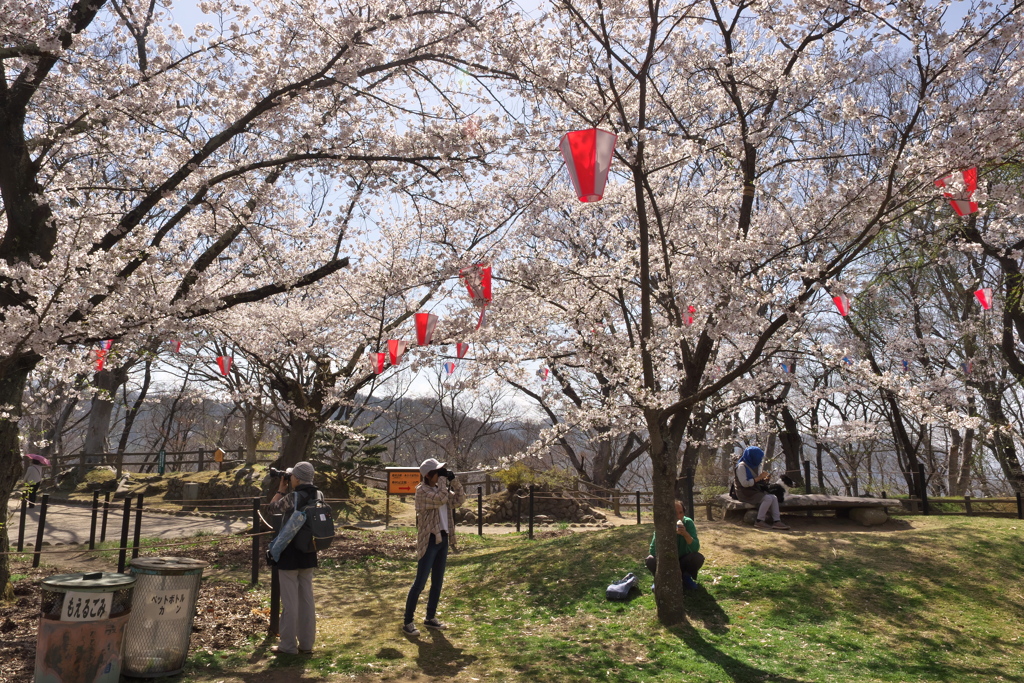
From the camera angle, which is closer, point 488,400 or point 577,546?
point 577,546

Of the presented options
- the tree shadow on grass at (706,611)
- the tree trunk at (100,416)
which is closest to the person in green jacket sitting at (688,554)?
the tree shadow on grass at (706,611)

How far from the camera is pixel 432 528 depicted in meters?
6.72

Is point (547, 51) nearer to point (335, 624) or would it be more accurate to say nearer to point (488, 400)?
point (335, 624)

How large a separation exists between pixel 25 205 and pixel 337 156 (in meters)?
3.64

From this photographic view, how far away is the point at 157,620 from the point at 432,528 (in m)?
2.51

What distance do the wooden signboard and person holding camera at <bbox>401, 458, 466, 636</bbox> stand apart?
12.0m

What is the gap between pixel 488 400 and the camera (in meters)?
37.7

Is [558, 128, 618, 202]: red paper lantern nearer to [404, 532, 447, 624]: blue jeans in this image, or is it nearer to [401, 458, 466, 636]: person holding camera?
[401, 458, 466, 636]: person holding camera

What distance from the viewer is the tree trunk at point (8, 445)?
24.3ft

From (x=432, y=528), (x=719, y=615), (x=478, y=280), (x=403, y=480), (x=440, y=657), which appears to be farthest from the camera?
(x=403, y=480)

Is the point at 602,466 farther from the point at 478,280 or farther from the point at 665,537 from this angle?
the point at 665,537

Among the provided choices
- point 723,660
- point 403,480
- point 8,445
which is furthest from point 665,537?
point 403,480

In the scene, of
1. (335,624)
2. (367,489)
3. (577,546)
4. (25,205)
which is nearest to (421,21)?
(25,205)

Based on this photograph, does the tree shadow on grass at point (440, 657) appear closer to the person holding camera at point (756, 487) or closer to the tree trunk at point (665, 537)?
the tree trunk at point (665, 537)
